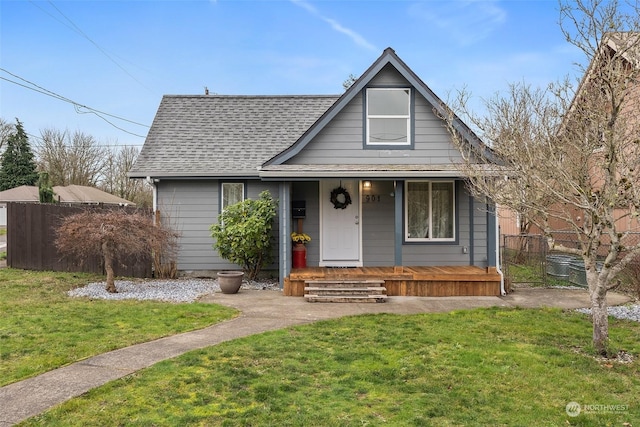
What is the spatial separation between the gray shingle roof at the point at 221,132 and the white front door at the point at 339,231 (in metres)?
2.15

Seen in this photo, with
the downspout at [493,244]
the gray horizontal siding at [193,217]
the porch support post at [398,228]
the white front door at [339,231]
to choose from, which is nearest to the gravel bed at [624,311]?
the downspout at [493,244]

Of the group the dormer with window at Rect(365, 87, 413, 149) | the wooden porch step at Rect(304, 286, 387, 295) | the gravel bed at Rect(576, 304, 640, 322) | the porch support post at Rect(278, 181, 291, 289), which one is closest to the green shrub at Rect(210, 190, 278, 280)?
the porch support post at Rect(278, 181, 291, 289)

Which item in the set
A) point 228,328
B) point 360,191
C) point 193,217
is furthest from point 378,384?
point 193,217

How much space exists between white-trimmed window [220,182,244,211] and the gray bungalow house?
1.1 inches

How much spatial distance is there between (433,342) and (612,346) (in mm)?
2366

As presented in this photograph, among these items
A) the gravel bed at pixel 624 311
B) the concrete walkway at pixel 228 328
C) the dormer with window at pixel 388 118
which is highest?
the dormer with window at pixel 388 118

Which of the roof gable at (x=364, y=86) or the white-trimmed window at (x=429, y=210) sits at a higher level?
the roof gable at (x=364, y=86)

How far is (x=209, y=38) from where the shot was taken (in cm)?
1895

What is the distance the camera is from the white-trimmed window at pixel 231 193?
1172 cm

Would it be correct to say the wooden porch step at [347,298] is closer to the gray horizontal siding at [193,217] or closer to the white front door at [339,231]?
the white front door at [339,231]

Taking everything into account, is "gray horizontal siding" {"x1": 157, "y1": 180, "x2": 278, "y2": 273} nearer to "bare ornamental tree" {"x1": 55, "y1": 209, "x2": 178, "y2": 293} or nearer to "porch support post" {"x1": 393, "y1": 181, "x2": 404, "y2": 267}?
"bare ornamental tree" {"x1": 55, "y1": 209, "x2": 178, "y2": 293}

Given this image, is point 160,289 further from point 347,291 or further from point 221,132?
point 221,132

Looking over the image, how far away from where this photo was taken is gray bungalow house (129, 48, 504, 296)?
31.8ft

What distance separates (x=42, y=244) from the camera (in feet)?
39.5
